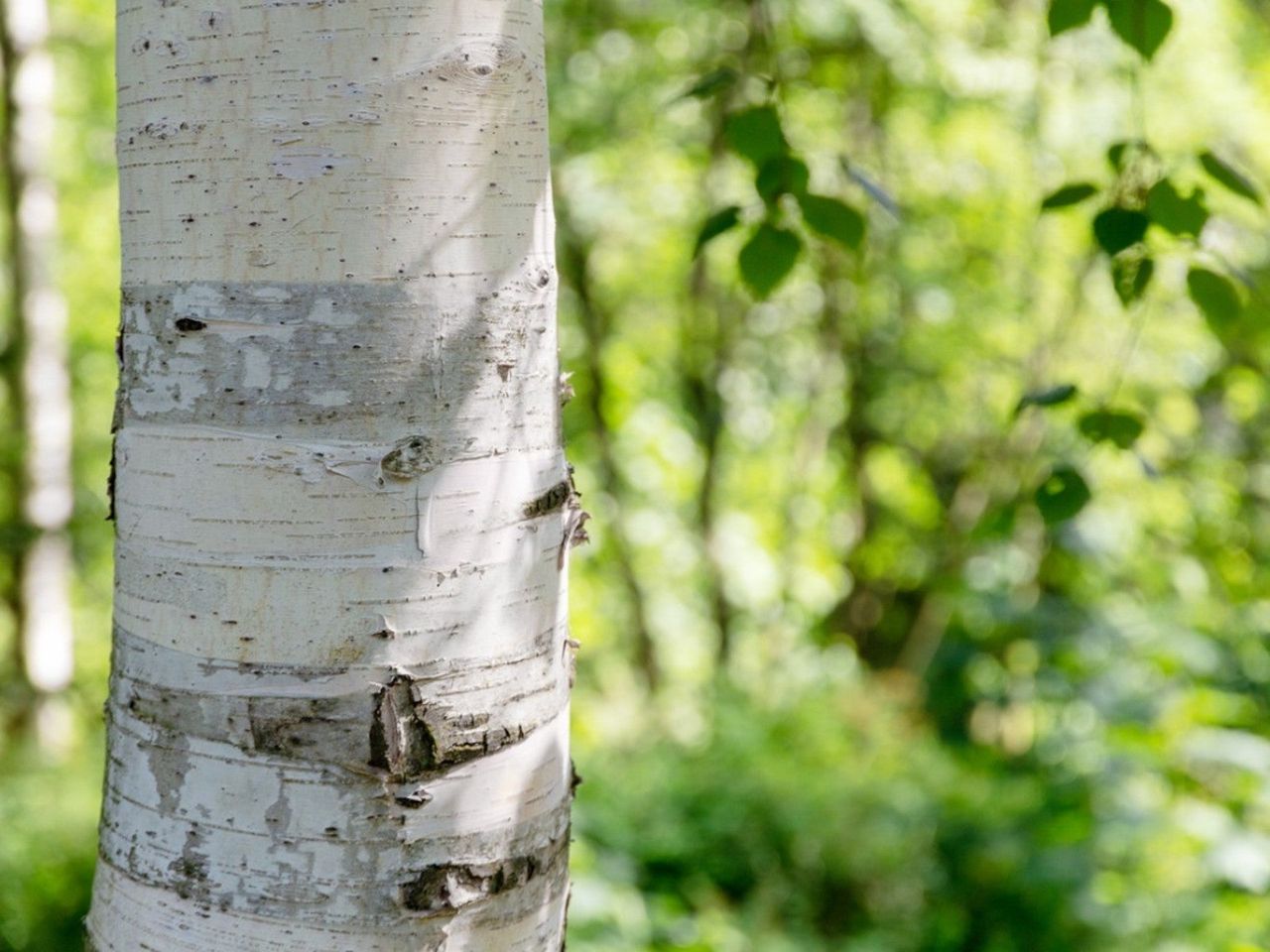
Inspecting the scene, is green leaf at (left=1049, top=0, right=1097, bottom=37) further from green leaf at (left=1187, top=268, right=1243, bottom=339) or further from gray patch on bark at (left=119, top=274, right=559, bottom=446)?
gray patch on bark at (left=119, top=274, right=559, bottom=446)

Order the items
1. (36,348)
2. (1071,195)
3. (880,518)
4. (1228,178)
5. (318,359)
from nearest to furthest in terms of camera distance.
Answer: (318,359) → (1228,178) → (1071,195) → (36,348) → (880,518)

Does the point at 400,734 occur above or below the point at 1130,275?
A: below

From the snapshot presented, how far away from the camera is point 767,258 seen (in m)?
1.57

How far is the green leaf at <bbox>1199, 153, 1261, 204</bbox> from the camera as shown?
1.39m

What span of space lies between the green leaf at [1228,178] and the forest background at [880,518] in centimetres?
139

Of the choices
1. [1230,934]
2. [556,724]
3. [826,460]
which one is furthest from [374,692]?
[826,460]

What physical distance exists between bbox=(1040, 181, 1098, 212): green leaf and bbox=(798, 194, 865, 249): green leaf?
248 millimetres

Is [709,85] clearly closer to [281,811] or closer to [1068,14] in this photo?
[1068,14]

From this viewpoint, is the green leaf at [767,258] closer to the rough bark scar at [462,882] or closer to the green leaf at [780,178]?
the green leaf at [780,178]

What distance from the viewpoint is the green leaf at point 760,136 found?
1.57 metres

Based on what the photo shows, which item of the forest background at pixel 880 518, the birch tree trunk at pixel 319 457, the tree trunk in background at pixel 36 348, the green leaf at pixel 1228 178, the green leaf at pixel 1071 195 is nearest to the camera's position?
the birch tree trunk at pixel 319 457

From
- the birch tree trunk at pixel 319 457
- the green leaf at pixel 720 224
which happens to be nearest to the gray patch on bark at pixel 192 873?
the birch tree trunk at pixel 319 457

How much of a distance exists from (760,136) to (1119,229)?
478mm

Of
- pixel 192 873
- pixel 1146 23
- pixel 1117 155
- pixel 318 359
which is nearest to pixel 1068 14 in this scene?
pixel 1146 23
